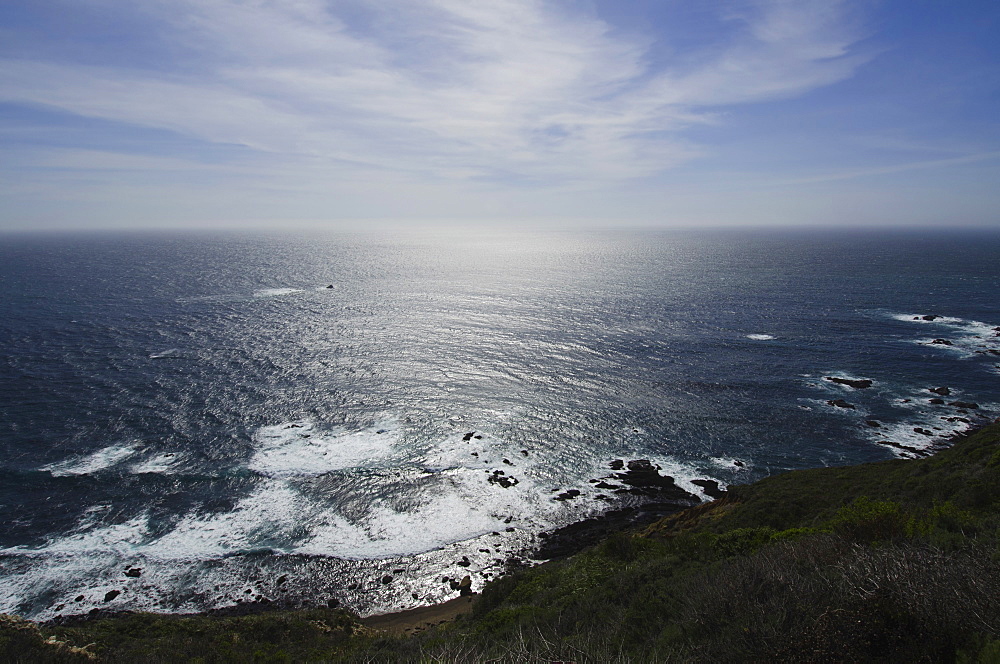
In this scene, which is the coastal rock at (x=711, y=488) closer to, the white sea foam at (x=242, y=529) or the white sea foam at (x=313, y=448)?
the white sea foam at (x=313, y=448)

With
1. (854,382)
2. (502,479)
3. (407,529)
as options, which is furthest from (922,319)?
(407,529)

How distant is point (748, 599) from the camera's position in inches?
539

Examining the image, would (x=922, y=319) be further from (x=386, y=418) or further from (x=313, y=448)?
(x=313, y=448)

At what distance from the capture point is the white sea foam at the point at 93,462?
40156 millimetres

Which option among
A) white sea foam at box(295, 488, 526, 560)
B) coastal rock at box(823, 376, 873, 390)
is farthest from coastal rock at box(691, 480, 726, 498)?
coastal rock at box(823, 376, 873, 390)

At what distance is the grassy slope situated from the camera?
1062 centimetres

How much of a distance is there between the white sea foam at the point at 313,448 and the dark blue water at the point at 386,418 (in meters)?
0.25

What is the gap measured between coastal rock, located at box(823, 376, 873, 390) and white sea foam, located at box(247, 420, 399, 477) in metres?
52.4

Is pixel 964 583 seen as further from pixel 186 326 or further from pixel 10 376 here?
pixel 186 326

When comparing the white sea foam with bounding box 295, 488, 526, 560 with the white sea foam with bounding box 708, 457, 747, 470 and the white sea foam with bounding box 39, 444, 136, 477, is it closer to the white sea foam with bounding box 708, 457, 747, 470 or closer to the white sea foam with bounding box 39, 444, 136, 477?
the white sea foam with bounding box 708, 457, 747, 470

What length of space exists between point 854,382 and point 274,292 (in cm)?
11580

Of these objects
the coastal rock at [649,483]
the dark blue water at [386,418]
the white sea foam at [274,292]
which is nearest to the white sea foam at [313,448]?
the dark blue water at [386,418]

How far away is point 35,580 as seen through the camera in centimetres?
2975

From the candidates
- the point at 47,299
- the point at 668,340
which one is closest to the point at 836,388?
the point at 668,340
